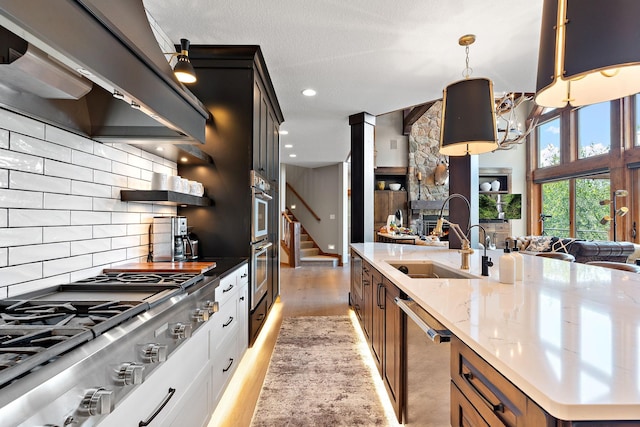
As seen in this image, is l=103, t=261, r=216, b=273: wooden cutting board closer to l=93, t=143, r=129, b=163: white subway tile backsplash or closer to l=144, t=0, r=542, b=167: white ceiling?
l=93, t=143, r=129, b=163: white subway tile backsplash

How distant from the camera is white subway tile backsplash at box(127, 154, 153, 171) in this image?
1.91m

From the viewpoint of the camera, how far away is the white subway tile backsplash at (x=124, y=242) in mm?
1747

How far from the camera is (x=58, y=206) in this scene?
1.35 metres

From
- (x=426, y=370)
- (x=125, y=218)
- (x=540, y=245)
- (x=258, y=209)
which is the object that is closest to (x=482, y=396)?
(x=426, y=370)

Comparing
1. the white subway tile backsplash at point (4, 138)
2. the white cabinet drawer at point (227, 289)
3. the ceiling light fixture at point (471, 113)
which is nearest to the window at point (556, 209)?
the ceiling light fixture at point (471, 113)

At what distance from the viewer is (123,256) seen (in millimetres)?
1837

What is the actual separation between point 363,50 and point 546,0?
1.54 meters

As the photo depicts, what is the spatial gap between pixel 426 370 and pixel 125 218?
1812 millimetres

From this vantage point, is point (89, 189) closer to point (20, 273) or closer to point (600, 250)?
point (20, 273)

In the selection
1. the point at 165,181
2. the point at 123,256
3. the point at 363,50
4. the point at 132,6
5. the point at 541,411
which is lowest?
the point at 541,411

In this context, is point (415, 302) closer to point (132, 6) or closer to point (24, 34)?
point (24, 34)

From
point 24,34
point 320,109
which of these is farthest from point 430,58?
point 24,34

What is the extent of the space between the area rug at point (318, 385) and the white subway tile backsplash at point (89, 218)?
141cm

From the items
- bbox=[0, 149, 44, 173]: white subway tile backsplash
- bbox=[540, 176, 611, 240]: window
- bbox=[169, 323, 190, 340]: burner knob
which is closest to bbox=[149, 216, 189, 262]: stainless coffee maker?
bbox=[0, 149, 44, 173]: white subway tile backsplash
